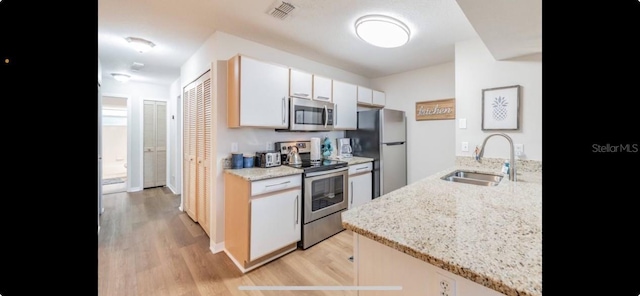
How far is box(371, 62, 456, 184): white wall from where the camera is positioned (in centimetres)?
328

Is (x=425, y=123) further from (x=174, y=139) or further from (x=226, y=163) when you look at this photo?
(x=174, y=139)

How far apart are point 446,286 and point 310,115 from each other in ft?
7.26

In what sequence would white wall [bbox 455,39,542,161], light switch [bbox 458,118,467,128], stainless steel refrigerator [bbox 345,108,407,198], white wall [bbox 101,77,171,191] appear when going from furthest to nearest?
white wall [bbox 101,77,171,191]
stainless steel refrigerator [bbox 345,108,407,198]
light switch [bbox 458,118,467,128]
white wall [bbox 455,39,542,161]

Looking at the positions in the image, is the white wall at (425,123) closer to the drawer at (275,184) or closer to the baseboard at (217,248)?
the drawer at (275,184)

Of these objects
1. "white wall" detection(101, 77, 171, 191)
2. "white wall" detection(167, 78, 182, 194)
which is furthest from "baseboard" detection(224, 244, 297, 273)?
"white wall" detection(101, 77, 171, 191)

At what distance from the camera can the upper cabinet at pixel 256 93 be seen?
85.4 inches

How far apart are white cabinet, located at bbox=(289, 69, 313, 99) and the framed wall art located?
1709 mm

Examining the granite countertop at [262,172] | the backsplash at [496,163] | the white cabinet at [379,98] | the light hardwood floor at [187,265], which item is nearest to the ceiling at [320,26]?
the white cabinet at [379,98]

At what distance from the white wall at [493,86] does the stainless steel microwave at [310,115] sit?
1.37 m

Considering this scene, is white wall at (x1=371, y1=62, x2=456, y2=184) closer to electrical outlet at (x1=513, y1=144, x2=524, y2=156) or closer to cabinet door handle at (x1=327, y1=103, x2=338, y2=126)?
electrical outlet at (x1=513, y1=144, x2=524, y2=156)

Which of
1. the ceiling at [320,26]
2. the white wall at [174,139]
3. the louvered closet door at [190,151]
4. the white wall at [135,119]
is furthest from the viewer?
the white wall at [135,119]
